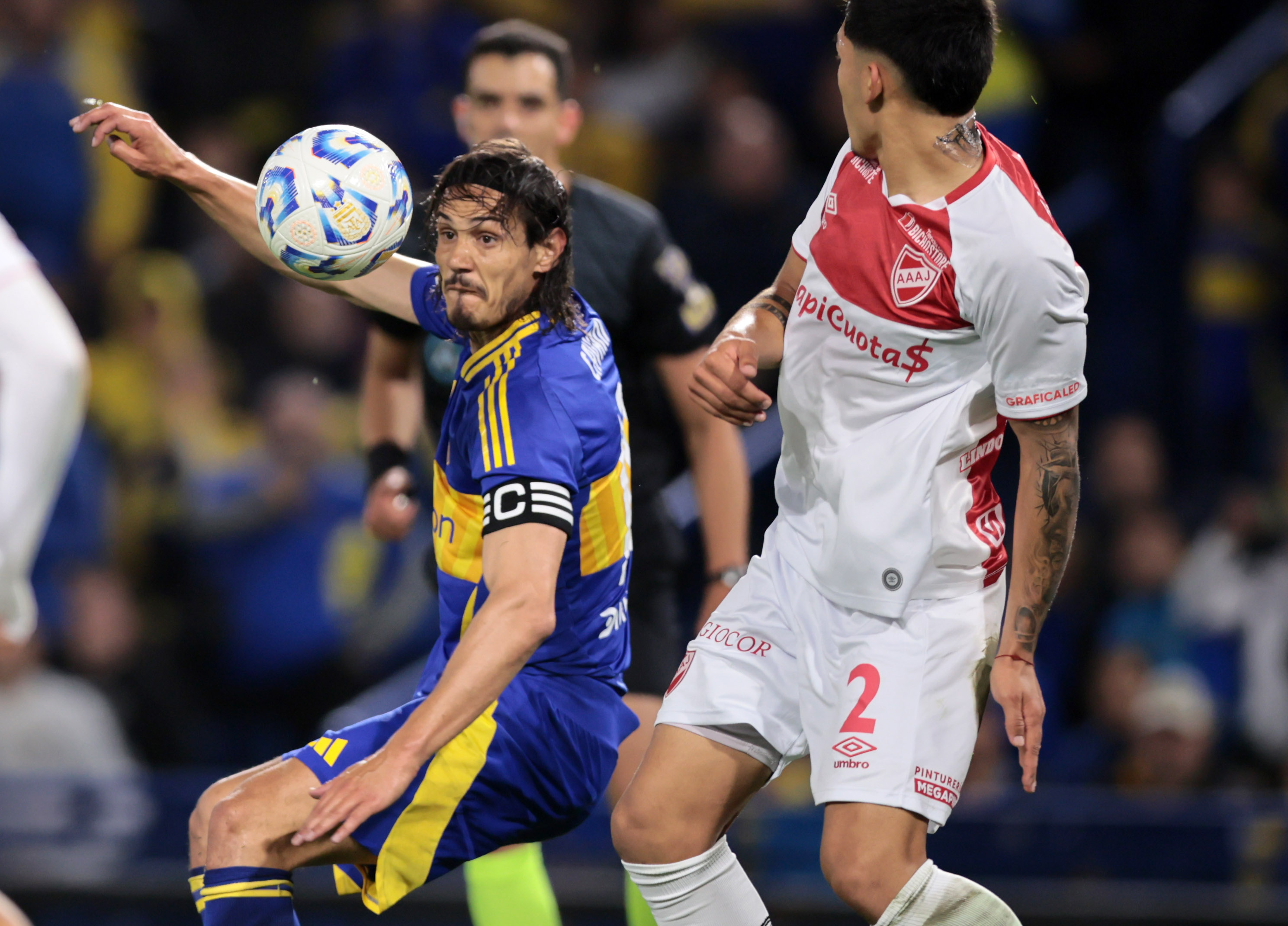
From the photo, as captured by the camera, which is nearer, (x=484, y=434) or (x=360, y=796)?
(x=360, y=796)

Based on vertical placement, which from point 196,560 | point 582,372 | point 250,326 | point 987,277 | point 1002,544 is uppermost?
point 987,277

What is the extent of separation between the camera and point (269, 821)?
306cm

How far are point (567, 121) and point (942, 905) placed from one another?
2580 mm

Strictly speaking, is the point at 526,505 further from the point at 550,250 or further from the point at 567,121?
the point at 567,121

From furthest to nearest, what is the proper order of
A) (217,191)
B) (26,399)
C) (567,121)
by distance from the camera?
(567,121)
(217,191)
(26,399)

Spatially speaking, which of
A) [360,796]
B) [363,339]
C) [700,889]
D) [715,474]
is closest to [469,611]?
[360,796]

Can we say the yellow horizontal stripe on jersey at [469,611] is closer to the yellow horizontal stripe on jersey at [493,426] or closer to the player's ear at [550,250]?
the yellow horizontal stripe on jersey at [493,426]

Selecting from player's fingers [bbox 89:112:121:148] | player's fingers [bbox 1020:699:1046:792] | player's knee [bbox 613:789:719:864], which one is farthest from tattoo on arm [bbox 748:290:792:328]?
player's fingers [bbox 89:112:121:148]

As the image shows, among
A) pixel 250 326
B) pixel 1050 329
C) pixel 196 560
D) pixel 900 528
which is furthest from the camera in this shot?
pixel 250 326

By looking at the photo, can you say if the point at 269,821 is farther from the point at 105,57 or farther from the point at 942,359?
the point at 105,57

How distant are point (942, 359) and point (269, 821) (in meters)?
1.54

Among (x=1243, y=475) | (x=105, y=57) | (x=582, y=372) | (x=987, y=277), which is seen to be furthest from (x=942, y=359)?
(x=105, y=57)

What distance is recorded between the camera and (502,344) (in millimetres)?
3350

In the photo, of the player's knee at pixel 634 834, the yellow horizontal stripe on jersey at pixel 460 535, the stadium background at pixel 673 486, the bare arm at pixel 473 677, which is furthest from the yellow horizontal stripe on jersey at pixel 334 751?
the stadium background at pixel 673 486
